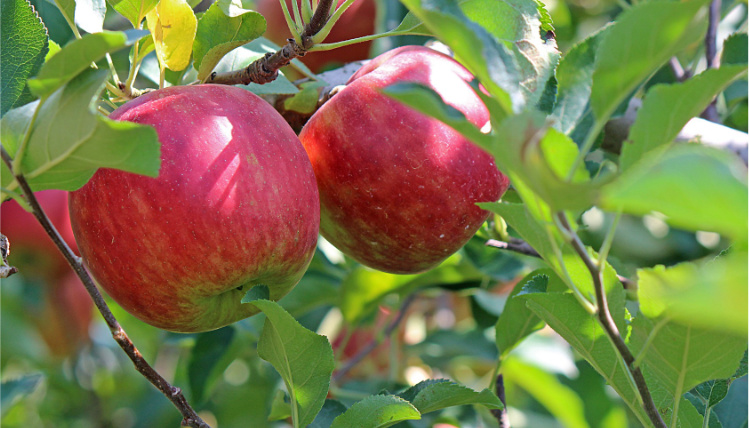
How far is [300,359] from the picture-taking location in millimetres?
675

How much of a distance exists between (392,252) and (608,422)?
726 mm

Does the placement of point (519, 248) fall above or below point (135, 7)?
below

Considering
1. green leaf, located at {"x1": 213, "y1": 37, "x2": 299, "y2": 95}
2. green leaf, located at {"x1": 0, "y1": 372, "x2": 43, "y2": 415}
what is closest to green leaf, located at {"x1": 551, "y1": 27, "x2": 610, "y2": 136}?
green leaf, located at {"x1": 213, "y1": 37, "x2": 299, "y2": 95}

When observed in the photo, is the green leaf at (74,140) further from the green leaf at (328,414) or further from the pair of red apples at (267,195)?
the green leaf at (328,414)

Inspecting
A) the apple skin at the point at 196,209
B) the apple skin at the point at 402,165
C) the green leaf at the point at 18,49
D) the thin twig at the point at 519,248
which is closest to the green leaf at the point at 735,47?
the thin twig at the point at 519,248

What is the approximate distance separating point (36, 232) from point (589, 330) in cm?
110

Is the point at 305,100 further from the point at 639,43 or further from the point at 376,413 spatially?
the point at 639,43

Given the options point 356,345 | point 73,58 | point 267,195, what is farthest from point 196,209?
point 356,345

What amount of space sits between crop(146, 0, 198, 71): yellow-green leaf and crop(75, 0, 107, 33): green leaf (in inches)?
3.6

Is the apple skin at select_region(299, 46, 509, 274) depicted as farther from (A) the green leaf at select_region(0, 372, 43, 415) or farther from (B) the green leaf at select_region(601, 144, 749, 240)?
(A) the green leaf at select_region(0, 372, 43, 415)

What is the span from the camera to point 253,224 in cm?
63

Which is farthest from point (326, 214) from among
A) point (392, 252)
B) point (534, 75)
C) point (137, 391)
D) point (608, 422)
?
point (137, 391)

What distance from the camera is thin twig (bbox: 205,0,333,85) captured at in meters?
0.68

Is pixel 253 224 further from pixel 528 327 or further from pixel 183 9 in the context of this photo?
pixel 528 327
